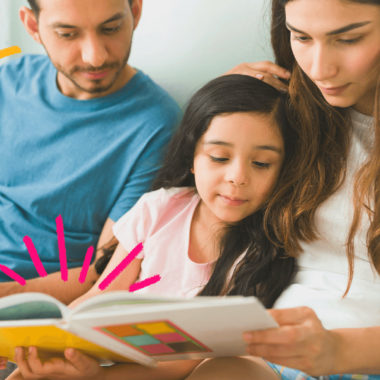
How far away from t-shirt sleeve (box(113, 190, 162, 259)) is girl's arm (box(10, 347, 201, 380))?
1.13 feet

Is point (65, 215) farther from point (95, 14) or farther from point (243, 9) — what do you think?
point (243, 9)

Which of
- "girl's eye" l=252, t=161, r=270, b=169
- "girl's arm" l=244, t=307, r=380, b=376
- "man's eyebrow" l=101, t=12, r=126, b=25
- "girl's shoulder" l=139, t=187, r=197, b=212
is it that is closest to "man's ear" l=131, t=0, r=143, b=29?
"man's eyebrow" l=101, t=12, r=126, b=25

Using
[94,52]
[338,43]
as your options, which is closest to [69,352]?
[338,43]

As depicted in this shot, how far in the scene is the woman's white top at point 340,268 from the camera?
116cm

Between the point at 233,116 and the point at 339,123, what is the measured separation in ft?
0.77

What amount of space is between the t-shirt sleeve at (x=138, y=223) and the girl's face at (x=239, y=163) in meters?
Result: 0.16

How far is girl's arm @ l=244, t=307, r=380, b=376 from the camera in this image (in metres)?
0.84

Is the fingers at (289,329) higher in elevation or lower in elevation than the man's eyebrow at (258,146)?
lower

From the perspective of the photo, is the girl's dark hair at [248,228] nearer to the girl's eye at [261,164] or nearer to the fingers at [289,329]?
the girl's eye at [261,164]

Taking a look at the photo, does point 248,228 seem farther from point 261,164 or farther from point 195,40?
point 195,40

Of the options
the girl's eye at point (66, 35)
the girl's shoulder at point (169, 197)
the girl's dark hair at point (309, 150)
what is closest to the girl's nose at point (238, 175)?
the girl's dark hair at point (309, 150)

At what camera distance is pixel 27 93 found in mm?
1749

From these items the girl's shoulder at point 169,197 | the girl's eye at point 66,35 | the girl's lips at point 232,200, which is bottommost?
the girl's shoulder at point 169,197

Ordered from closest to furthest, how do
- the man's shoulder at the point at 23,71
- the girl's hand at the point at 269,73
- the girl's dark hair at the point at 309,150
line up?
the girl's dark hair at the point at 309,150
the girl's hand at the point at 269,73
the man's shoulder at the point at 23,71
